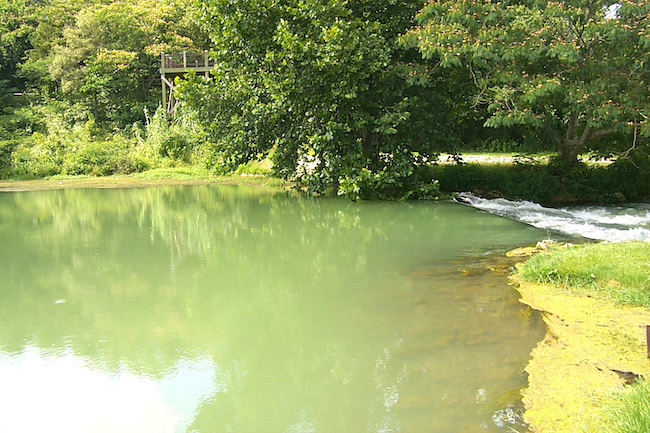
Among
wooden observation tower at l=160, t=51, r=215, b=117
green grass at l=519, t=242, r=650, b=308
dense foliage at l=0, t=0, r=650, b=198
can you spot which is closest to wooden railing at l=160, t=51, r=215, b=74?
wooden observation tower at l=160, t=51, r=215, b=117

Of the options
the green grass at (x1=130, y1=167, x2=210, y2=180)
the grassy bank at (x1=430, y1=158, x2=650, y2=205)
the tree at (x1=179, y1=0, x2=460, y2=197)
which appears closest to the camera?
the tree at (x1=179, y1=0, x2=460, y2=197)

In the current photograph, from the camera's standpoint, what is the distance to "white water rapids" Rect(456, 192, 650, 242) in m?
9.58

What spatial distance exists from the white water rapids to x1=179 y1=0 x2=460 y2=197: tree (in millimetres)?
1625

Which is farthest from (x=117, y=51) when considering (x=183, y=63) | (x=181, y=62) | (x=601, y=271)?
(x=601, y=271)

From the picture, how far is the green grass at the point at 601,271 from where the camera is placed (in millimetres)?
5691

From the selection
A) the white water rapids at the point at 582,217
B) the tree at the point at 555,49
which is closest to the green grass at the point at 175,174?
the white water rapids at the point at 582,217

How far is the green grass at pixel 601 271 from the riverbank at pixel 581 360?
16 cm

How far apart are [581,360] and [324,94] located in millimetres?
9788

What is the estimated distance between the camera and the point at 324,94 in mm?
13250

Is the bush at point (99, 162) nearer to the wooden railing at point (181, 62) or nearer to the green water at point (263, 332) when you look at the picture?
the wooden railing at point (181, 62)

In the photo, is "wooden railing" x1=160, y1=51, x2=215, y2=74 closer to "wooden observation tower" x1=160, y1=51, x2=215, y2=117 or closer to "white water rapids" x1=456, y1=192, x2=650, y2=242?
"wooden observation tower" x1=160, y1=51, x2=215, y2=117

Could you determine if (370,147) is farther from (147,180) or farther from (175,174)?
(147,180)

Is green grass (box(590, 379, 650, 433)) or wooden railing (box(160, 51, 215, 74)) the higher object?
wooden railing (box(160, 51, 215, 74))

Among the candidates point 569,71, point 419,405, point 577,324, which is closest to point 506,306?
point 577,324
